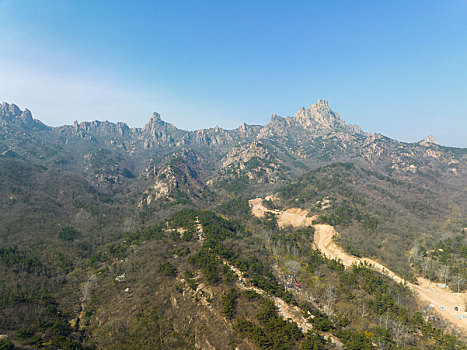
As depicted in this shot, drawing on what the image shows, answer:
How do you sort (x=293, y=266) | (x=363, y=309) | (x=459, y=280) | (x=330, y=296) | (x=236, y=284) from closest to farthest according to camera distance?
1. (x=363, y=309)
2. (x=330, y=296)
3. (x=236, y=284)
4. (x=459, y=280)
5. (x=293, y=266)

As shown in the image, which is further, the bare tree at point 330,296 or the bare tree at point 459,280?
the bare tree at point 459,280

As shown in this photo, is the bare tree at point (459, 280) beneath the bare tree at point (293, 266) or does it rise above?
above

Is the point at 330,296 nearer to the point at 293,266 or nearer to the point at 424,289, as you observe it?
the point at 293,266

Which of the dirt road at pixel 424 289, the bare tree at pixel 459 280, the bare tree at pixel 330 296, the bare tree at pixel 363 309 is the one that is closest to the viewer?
the dirt road at pixel 424 289

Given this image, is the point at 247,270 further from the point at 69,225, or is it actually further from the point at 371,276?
the point at 69,225

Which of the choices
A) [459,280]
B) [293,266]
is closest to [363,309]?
[293,266]

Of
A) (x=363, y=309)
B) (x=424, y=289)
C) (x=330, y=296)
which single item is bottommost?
(x=363, y=309)

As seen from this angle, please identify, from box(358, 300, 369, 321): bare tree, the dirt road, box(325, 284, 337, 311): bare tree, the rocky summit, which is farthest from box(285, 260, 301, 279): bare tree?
box(358, 300, 369, 321): bare tree

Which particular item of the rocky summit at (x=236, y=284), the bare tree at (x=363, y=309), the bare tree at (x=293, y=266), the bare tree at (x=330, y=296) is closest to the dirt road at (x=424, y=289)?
the rocky summit at (x=236, y=284)

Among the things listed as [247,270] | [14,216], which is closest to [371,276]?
[247,270]

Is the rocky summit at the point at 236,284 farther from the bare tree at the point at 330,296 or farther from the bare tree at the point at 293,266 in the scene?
the bare tree at the point at 293,266

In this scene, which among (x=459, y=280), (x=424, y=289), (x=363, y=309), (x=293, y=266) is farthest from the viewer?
(x=293, y=266)
